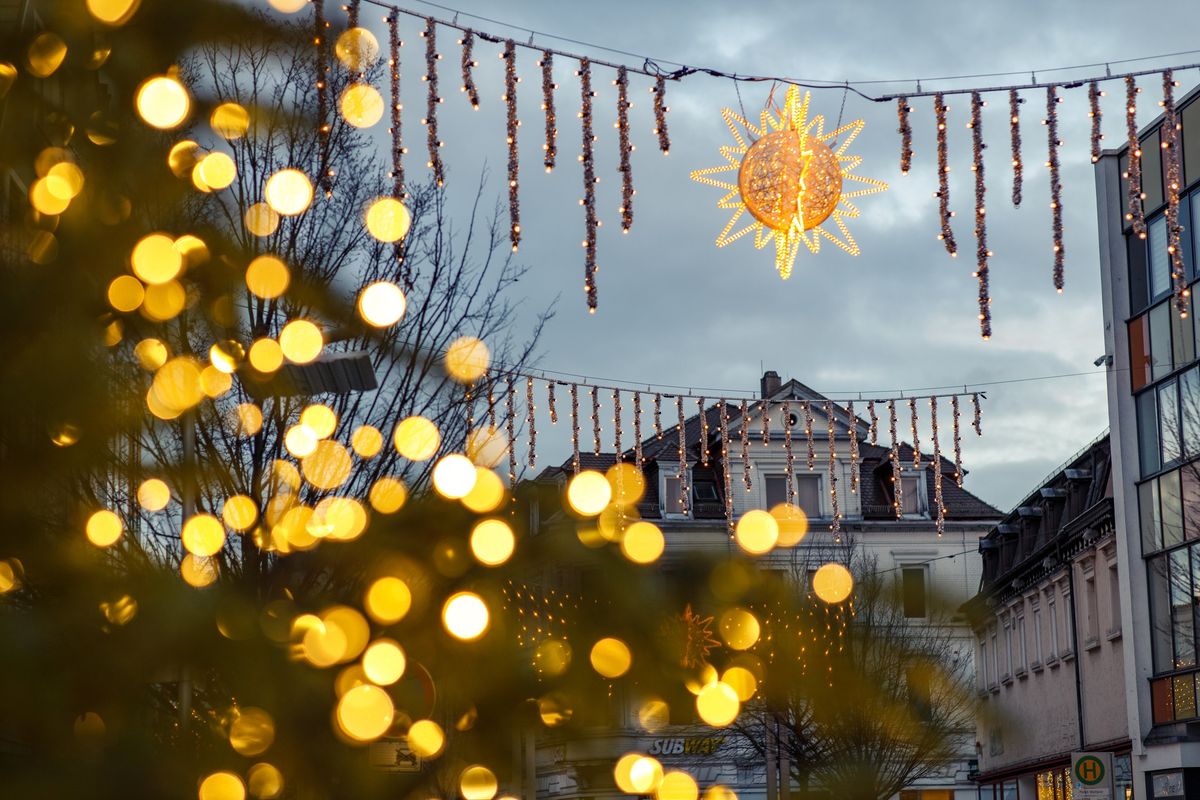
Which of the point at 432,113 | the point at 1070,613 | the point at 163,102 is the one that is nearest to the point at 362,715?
the point at 163,102

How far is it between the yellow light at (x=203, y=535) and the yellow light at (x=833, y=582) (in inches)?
20.1

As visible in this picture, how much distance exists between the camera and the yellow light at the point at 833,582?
1.46 meters

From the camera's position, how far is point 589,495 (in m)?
1.50

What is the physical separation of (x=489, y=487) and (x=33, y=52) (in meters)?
0.53

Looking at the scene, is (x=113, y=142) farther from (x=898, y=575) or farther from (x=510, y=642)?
(x=898, y=575)

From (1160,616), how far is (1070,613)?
232 inches

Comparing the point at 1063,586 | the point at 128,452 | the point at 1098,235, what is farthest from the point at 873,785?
the point at 1063,586

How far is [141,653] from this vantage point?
1283 millimetres

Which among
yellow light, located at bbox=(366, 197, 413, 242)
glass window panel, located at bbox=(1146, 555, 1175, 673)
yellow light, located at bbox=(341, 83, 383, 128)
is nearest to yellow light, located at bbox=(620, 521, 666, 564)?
yellow light, located at bbox=(366, 197, 413, 242)

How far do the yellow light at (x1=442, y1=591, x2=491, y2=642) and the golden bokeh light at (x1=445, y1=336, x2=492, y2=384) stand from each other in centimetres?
32

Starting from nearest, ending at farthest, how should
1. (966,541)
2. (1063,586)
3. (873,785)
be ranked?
1. (873,785)
2. (1063,586)
3. (966,541)

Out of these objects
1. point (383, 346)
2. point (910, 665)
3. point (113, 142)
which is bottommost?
point (910, 665)

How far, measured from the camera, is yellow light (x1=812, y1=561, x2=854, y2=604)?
4.80 ft

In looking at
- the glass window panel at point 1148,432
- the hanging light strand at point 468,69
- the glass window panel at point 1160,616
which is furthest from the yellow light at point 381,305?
the glass window panel at point 1148,432
